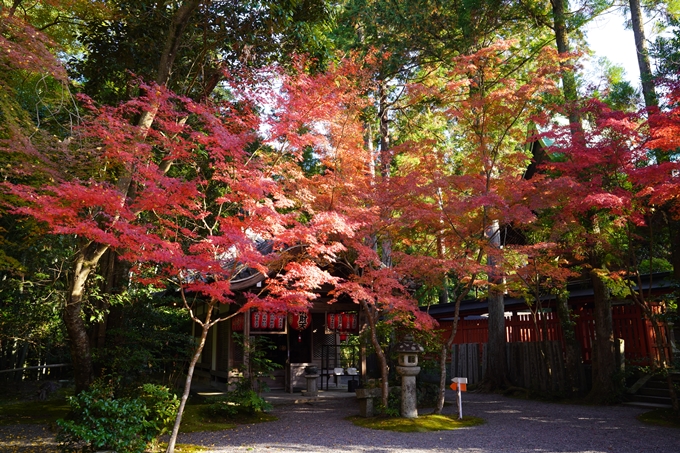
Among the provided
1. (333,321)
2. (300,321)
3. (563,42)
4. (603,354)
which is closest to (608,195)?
(603,354)

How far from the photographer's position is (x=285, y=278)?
7.56m

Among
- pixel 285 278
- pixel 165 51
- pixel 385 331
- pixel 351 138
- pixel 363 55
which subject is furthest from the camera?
pixel 363 55

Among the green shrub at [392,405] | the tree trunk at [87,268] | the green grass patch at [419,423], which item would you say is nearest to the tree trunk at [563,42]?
the green grass patch at [419,423]

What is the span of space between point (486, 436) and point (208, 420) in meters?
5.15

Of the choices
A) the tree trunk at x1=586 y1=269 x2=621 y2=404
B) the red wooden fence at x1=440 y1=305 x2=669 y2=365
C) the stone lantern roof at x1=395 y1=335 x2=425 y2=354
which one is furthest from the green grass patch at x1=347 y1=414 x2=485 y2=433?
the red wooden fence at x1=440 y1=305 x2=669 y2=365

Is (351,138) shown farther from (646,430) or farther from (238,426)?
(646,430)

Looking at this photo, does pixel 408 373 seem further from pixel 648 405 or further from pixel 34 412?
pixel 34 412

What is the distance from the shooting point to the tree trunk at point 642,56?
34.8ft

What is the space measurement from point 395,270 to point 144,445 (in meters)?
5.12

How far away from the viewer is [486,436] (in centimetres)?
783

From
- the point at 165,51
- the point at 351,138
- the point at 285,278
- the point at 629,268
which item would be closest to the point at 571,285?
the point at 629,268

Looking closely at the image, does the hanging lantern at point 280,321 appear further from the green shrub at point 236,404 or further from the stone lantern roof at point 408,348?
the stone lantern roof at point 408,348

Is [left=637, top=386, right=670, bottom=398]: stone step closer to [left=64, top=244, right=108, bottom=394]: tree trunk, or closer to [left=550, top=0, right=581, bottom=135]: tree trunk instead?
[left=550, top=0, right=581, bottom=135]: tree trunk

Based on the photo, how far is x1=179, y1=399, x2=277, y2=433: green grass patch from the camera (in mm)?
8688
